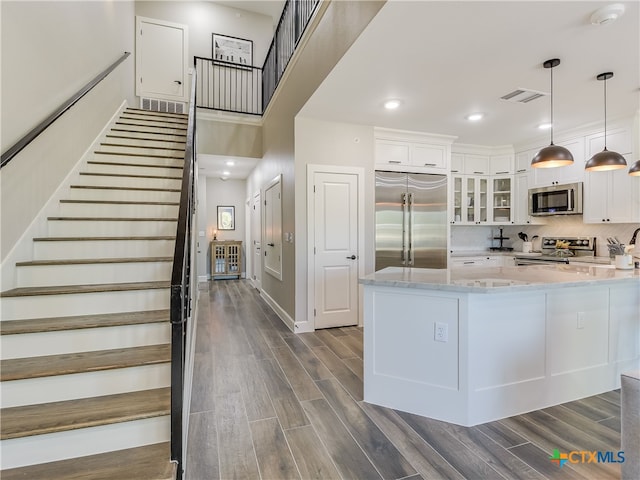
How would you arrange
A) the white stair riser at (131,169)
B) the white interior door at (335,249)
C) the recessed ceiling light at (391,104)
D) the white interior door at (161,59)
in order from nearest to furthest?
the white stair riser at (131,169) → the recessed ceiling light at (391,104) → the white interior door at (335,249) → the white interior door at (161,59)

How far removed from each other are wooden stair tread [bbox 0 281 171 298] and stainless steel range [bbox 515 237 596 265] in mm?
5256

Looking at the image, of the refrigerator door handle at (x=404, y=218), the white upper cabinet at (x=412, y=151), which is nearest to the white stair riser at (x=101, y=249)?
the white upper cabinet at (x=412, y=151)

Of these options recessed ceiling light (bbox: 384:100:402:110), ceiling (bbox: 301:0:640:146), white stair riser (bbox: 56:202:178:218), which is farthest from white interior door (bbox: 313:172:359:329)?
white stair riser (bbox: 56:202:178:218)

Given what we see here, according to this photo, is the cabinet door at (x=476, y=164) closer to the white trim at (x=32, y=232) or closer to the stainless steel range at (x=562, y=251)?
the stainless steel range at (x=562, y=251)

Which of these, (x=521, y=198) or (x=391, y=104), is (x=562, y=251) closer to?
(x=521, y=198)

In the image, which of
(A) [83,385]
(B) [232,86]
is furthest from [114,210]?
(B) [232,86]

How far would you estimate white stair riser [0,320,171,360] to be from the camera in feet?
5.90

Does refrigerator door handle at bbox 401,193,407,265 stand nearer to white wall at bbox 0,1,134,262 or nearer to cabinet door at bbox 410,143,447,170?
cabinet door at bbox 410,143,447,170

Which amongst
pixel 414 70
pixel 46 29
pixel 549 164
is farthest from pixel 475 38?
pixel 46 29

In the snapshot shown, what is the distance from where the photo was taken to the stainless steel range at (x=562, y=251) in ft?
16.0

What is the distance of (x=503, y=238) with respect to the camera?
6.20 m

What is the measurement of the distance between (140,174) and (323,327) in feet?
9.41

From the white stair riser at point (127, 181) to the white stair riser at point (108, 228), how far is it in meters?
0.75

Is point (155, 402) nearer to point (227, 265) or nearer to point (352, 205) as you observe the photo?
point (352, 205)
